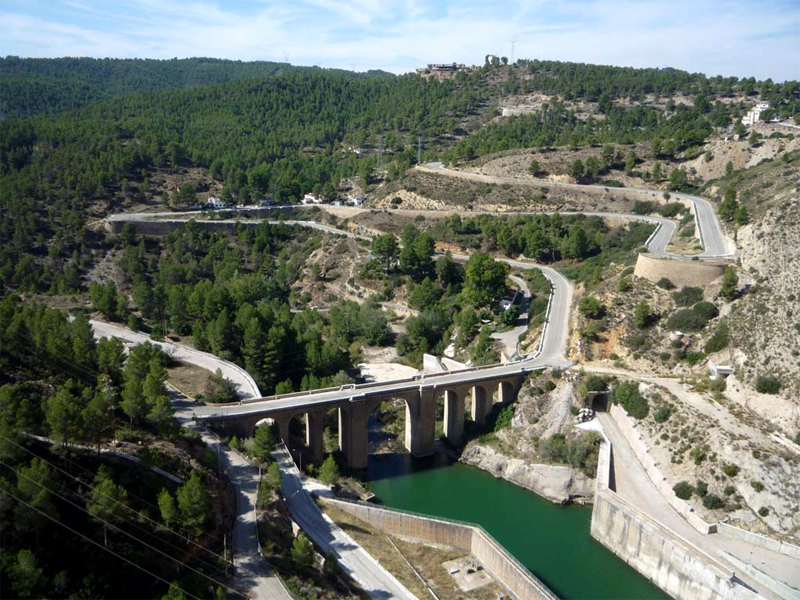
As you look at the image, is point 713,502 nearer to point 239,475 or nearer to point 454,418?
point 454,418

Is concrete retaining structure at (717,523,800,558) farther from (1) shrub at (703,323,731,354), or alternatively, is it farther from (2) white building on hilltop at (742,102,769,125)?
(2) white building on hilltop at (742,102,769,125)

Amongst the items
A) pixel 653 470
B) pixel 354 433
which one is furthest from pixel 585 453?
pixel 354 433

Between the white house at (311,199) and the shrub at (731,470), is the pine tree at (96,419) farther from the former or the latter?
the white house at (311,199)

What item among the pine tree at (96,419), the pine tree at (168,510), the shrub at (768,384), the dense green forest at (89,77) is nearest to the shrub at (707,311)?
the shrub at (768,384)

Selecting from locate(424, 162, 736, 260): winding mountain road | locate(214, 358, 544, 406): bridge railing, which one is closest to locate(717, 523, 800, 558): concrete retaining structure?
locate(214, 358, 544, 406): bridge railing

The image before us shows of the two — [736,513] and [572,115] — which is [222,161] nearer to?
[572,115]

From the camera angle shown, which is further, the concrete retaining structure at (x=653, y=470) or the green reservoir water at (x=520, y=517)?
the concrete retaining structure at (x=653, y=470)
